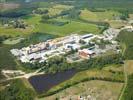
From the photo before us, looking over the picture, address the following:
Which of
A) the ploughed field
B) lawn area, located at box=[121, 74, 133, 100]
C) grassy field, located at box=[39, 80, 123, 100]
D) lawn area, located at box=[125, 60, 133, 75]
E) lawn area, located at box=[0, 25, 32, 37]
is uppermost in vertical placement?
lawn area, located at box=[121, 74, 133, 100]

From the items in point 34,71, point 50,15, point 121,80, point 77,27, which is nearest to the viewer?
point 121,80

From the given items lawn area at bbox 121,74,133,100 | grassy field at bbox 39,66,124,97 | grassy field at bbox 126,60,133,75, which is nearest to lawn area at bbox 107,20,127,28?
grassy field at bbox 126,60,133,75

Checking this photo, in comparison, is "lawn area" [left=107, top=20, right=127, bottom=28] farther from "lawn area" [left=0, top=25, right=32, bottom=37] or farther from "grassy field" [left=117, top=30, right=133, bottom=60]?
"lawn area" [left=0, top=25, right=32, bottom=37]

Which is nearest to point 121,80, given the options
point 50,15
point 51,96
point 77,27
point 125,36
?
point 51,96

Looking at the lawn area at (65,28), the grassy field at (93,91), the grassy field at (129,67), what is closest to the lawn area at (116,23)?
the lawn area at (65,28)

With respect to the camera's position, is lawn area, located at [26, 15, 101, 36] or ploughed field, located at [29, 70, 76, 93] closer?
ploughed field, located at [29, 70, 76, 93]

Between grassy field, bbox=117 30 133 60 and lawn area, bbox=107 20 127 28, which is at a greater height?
grassy field, bbox=117 30 133 60

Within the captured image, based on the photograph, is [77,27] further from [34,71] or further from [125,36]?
[34,71]
